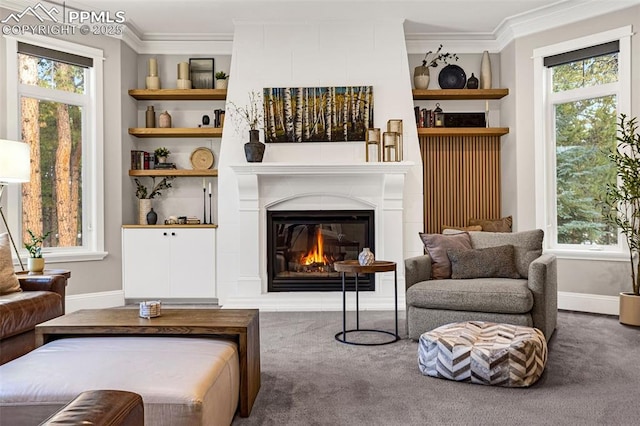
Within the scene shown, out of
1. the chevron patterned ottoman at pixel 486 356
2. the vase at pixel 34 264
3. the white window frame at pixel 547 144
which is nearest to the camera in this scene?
the chevron patterned ottoman at pixel 486 356

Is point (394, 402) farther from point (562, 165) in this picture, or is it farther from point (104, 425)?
point (562, 165)

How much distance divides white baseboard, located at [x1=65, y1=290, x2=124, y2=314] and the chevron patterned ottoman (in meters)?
3.52

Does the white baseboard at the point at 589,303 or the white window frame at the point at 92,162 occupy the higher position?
the white window frame at the point at 92,162

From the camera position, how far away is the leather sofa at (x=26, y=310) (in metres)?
2.99

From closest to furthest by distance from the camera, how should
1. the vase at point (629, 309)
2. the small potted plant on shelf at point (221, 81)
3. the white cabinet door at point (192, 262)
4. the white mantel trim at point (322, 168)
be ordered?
the vase at point (629, 309)
the white mantel trim at point (322, 168)
the white cabinet door at point (192, 262)
the small potted plant on shelf at point (221, 81)

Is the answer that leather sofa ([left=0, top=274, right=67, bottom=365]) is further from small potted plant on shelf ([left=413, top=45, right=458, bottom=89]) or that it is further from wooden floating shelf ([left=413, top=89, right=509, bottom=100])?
small potted plant on shelf ([left=413, top=45, right=458, bottom=89])

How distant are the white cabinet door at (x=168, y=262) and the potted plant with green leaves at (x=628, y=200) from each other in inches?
147

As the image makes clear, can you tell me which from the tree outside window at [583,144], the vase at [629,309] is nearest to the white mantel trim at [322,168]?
the tree outside window at [583,144]

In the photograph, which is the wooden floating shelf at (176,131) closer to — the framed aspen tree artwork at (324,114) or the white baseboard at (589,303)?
the framed aspen tree artwork at (324,114)

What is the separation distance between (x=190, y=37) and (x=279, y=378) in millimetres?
4157

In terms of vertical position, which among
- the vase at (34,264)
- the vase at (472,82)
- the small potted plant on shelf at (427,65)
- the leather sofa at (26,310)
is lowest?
the leather sofa at (26,310)

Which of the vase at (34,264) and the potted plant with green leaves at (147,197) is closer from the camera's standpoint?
the vase at (34,264)

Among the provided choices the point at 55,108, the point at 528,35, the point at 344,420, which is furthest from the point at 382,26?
the point at 344,420

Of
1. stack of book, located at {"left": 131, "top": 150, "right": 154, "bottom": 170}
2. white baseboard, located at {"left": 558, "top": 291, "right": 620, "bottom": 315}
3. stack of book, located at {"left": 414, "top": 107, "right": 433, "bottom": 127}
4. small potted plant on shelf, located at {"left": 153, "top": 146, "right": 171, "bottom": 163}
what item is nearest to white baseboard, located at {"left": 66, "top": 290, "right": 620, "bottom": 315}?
white baseboard, located at {"left": 558, "top": 291, "right": 620, "bottom": 315}
